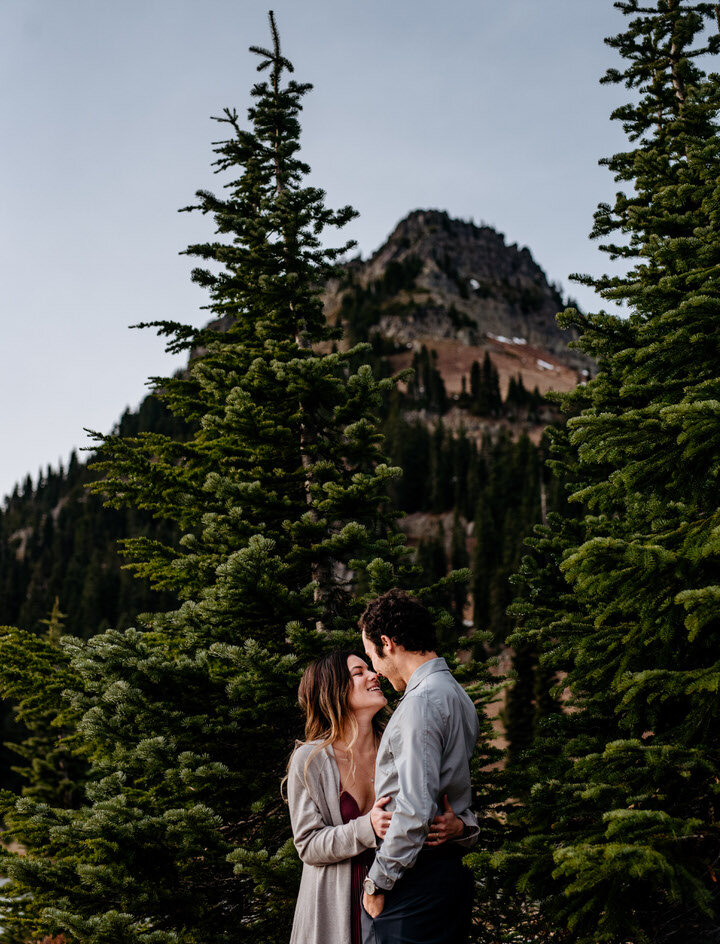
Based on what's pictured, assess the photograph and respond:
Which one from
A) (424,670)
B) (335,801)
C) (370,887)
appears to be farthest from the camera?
(335,801)

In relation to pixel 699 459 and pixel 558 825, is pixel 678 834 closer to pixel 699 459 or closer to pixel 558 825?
pixel 558 825

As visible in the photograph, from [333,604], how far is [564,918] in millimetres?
3494

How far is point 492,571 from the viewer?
76.3m

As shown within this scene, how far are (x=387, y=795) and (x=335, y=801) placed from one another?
532 millimetres

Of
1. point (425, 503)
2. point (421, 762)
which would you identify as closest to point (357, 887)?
point (421, 762)

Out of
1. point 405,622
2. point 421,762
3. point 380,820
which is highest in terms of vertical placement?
point 405,622

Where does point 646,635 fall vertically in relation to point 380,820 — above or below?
above

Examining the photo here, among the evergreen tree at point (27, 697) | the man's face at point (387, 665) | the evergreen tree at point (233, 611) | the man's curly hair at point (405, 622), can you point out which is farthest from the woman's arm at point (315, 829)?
the evergreen tree at point (27, 697)

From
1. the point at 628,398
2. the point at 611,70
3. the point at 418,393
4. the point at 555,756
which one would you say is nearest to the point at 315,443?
the point at 628,398

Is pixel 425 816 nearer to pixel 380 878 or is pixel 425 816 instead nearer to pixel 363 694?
pixel 380 878

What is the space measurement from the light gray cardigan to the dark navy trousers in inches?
10.0

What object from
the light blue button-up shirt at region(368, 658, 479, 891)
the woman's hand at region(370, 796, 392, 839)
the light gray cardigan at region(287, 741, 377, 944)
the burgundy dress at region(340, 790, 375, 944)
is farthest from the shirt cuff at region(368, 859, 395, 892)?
the burgundy dress at region(340, 790, 375, 944)

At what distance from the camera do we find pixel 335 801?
3336mm

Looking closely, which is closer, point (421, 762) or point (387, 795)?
point (421, 762)
